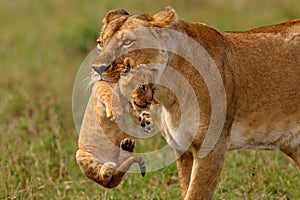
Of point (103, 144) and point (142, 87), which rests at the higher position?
point (142, 87)

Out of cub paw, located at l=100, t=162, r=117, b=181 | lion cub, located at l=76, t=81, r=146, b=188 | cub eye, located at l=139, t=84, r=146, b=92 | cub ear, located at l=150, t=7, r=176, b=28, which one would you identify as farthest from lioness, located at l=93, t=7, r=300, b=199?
cub paw, located at l=100, t=162, r=117, b=181

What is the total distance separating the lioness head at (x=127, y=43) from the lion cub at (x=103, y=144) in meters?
0.23

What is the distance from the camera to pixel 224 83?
4.52 metres

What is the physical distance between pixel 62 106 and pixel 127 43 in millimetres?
3603

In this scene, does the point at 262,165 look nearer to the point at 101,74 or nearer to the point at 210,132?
the point at 210,132

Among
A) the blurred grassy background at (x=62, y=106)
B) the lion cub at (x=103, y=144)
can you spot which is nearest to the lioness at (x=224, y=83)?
the lion cub at (x=103, y=144)

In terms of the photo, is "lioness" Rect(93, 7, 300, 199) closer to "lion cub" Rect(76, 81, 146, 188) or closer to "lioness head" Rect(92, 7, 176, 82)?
"lioness head" Rect(92, 7, 176, 82)

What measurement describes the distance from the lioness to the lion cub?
0.26 metres

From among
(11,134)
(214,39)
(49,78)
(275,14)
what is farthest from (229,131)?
(275,14)

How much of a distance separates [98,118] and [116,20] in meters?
0.65

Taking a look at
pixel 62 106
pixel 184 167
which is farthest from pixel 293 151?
pixel 62 106

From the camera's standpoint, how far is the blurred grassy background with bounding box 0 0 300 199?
215 inches

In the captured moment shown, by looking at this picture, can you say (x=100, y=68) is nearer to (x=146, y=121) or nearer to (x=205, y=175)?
(x=146, y=121)

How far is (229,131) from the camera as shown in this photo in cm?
455
